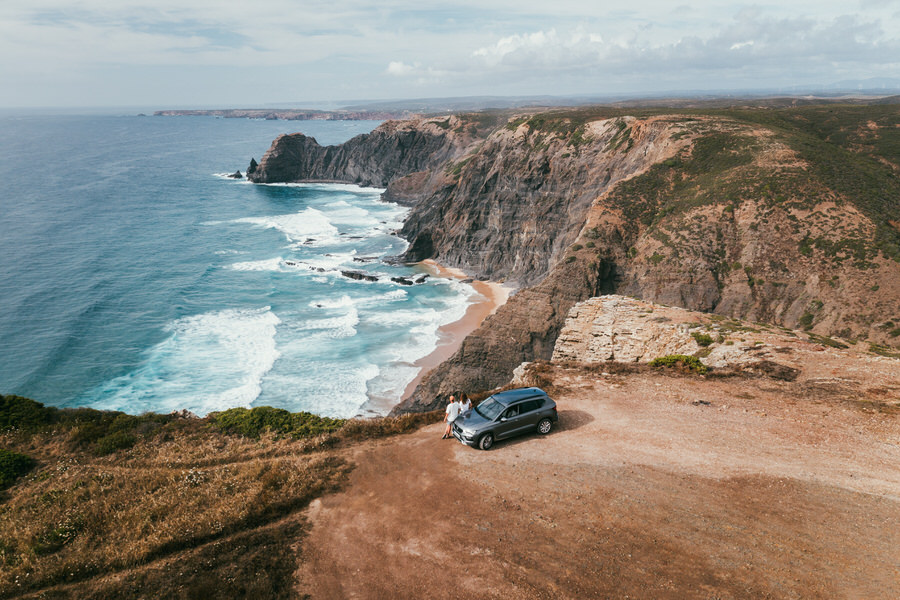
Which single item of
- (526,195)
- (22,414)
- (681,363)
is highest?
(526,195)

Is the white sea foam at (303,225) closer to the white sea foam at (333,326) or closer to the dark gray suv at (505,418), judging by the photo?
the white sea foam at (333,326)

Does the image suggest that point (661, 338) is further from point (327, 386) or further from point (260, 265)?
point (260, 265)

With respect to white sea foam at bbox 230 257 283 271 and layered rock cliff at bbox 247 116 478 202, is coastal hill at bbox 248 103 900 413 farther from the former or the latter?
layered rock cliff at bbox 247 116 478 202

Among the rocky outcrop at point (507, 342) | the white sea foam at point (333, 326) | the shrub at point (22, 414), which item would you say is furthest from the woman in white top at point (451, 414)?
the white sea foam at point (333, 326)

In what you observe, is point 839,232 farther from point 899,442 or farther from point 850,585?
point 850,585

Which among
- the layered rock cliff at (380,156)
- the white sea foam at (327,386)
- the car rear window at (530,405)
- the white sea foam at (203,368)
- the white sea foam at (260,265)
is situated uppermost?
the layered rock cliff at (380,156)

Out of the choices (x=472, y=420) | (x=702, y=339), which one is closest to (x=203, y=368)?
(x=472, y=420)
